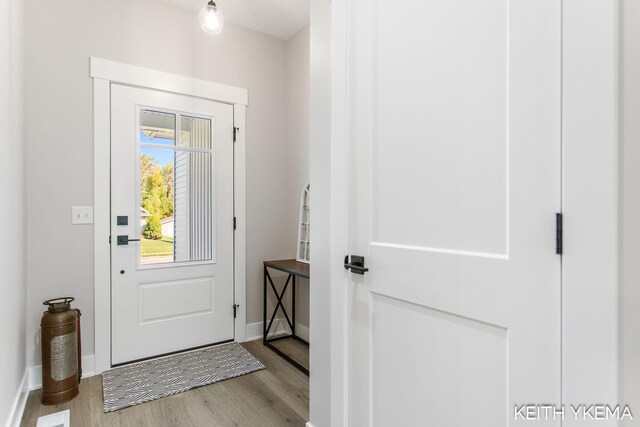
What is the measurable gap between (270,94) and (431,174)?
262 cm

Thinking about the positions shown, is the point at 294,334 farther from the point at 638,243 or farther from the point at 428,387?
the point at 638,243

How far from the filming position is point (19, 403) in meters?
1.97

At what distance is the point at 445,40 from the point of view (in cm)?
110

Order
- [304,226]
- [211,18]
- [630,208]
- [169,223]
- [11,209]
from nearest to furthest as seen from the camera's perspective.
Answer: [630,208] < [11,209] < [211,18] < [169,223] < [304,226]

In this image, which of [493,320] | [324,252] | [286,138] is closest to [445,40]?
[493,320]

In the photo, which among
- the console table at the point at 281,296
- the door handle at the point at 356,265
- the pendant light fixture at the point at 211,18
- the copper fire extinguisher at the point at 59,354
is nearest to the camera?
the door handle at the point at 356,265

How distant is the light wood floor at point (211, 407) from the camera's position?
6.44 ft

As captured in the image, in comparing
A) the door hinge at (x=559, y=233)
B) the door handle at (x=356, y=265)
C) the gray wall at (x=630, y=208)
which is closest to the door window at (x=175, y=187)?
the door handle at (x=356, y=265)

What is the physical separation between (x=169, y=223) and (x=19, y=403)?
1436 millimetres

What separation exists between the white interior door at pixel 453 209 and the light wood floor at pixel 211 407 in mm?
835

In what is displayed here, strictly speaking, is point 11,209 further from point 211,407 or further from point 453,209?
point 453,209

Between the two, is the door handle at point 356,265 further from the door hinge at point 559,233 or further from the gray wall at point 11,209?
the gray wall at point 11,209

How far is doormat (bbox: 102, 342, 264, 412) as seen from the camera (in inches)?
86.8

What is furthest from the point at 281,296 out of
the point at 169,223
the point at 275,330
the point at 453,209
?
the point at 453,209
